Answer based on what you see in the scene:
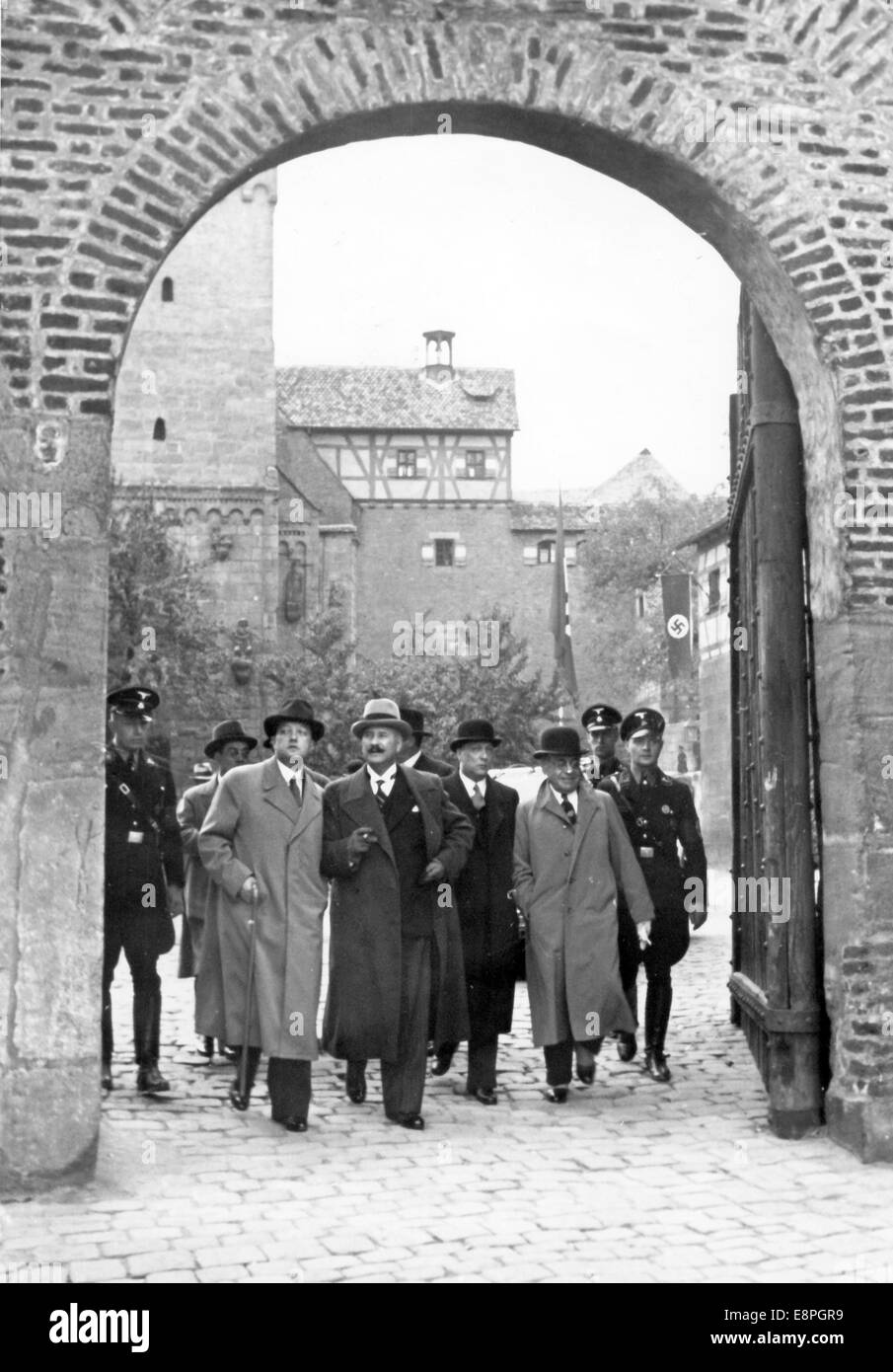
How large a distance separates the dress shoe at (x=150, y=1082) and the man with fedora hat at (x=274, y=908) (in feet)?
1.40

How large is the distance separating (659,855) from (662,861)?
0.04 meters

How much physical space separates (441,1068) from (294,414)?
159ft

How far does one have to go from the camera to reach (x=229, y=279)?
41.5 m

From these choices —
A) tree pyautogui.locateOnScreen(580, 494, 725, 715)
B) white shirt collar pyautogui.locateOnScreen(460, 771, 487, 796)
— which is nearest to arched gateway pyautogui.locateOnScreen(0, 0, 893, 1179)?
white shirt collar pyautogui.locateOnScreen(460, 771, 487, 796)

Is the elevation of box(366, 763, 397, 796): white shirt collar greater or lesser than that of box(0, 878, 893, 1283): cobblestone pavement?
greater

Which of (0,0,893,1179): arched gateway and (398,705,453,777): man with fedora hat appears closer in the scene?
(0,0,893,1179): arched gateway

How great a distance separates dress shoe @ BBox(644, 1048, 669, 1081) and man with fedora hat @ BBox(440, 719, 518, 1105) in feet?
2.60

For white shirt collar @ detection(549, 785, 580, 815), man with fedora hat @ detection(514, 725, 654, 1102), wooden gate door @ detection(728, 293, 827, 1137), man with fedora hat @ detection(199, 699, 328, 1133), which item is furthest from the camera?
white shirt collar @ detection(549, 785, 580, 815)

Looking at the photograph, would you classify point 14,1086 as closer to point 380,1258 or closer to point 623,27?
point 380,1258

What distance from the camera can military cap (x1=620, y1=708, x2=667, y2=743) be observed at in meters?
8.87

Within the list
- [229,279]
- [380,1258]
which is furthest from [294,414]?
[380,1258]

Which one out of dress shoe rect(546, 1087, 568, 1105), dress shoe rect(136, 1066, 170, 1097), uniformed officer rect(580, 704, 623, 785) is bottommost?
dress shoe rect(546, 1087, 568, 1105)

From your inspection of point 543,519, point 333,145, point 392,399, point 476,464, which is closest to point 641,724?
point 333,145

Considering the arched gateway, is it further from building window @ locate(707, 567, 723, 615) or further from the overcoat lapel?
building window @ locate(707, 567, 723, 615)
